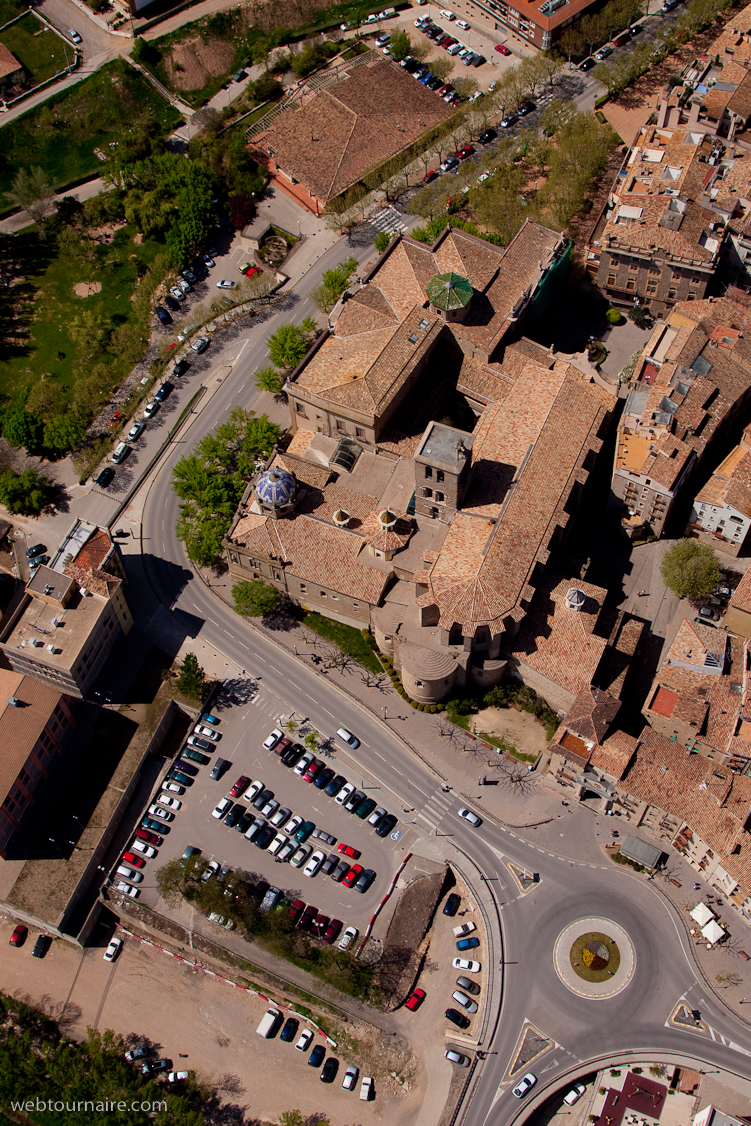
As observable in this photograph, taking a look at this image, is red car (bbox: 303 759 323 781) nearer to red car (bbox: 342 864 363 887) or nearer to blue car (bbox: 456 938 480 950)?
red car (bbox: 342 864 363 887)

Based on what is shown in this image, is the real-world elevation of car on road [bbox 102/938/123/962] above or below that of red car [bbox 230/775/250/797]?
below

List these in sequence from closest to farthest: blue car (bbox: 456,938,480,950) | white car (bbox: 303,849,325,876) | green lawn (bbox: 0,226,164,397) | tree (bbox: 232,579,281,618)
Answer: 1. blue car (bbox: 456,938,480,950)
2. white car (bbox: 303,849,325,876)
3. tree (bbox: 232,579,281,618)
4. green lawn (bbox: 0,226,164,397)

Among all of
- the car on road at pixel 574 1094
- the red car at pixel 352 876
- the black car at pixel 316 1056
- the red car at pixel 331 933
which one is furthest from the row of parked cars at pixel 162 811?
the car on road at pixel 574 1094

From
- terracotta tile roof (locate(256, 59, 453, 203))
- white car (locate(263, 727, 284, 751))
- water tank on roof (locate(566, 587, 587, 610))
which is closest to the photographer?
water tank on roof (locate(566, 587, 587, 610))

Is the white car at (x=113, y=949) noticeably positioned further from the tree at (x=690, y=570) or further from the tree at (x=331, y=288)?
the tree at (x=331, y=288)

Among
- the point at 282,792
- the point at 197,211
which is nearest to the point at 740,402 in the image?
the point at 282,792

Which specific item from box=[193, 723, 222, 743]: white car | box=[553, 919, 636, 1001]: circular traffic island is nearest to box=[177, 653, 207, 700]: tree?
box=[193, 723, 222, 743]: white car
